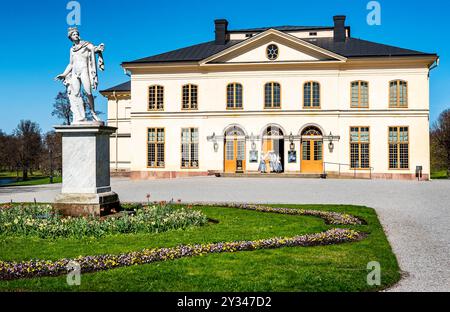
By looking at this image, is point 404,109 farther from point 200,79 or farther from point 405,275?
point 405,275

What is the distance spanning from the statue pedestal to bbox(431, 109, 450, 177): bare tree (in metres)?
45.8

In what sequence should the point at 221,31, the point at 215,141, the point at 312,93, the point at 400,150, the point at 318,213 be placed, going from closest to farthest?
the point at 318,213, the point at 400,150, the point at 312,93, the point at 215,141, the point at 221,31

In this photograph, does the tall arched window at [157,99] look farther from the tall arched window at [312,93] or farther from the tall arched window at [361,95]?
the tall arched window at [361,95]

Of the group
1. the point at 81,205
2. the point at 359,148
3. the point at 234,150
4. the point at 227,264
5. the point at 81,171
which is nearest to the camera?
the point at 227,264

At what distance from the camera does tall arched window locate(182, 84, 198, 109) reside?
1491 inches

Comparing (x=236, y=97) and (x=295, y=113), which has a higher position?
(x=236, y=97)

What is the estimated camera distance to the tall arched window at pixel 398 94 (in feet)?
116

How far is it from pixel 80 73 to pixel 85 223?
3.88 metres

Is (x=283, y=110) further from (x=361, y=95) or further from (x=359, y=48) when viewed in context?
(x=359, y=48)

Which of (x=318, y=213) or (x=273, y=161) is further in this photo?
(x=273, y=161)

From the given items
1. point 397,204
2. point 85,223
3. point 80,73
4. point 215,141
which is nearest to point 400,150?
point 215,141

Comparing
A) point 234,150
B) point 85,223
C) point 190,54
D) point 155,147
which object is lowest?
point 85,223

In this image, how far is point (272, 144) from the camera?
120ft

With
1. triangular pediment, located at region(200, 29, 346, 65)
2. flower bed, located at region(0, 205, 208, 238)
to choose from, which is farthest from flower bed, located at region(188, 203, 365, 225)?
triangular pediment, located at region(200, 29, 346, 65)
